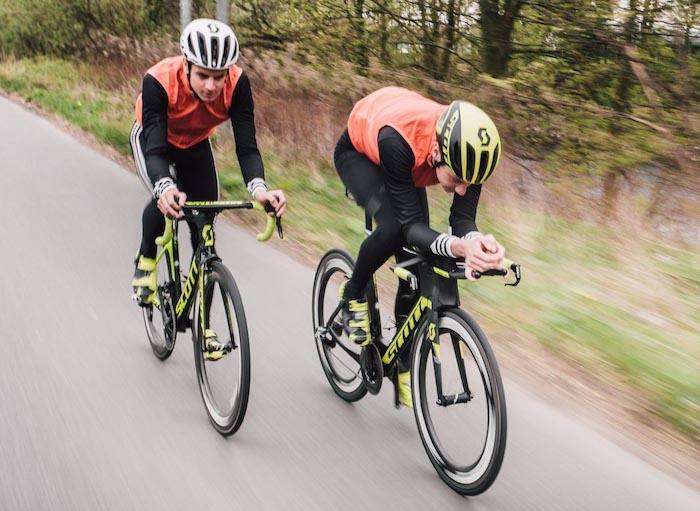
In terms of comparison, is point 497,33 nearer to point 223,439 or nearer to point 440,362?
point 440,362

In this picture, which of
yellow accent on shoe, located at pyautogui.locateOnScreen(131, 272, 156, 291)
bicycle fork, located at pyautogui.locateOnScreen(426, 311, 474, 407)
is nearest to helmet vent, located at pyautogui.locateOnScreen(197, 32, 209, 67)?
yellow accent on shoe, located at pyautogui.locateOnScreen(131, 272, 156, 291)

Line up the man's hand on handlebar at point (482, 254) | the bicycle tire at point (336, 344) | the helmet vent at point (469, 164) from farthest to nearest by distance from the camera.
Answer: the bicycle tire at point (336, 344) → the helmet vent at point (469, 164) → the man's hand on handlebar at point (482, 254)

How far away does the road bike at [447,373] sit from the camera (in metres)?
3.06

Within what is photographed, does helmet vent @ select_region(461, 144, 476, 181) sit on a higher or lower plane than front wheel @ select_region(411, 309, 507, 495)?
higher

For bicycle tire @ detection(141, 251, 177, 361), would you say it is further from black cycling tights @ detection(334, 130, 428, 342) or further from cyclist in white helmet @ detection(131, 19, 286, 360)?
black cycling tights @ detection(334, 130, 428, 342)

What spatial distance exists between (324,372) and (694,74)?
6009mm

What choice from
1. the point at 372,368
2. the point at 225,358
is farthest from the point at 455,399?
the point at 225,358

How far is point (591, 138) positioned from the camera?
8.15 meters

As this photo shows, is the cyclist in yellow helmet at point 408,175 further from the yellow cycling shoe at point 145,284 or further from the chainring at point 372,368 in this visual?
the yellow cycling shoe at point 145,284

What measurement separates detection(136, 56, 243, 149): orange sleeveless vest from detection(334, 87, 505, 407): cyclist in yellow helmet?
0.71 m

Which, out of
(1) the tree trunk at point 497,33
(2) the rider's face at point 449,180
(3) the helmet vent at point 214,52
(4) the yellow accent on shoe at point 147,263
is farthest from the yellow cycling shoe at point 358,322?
(1) the tree trunk at point 497,33

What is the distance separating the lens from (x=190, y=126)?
4145 mm

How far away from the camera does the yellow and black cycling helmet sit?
2.93 meters

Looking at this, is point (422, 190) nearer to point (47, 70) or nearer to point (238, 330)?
point (238, 330)
